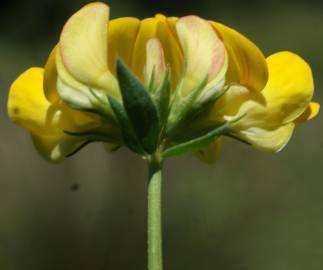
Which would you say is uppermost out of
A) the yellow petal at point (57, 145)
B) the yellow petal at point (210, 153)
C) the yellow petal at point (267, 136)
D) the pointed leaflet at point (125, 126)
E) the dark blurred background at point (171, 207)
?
the pointed leaflet at point (125, 126)

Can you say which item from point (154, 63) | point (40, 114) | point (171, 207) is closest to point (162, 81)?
point (154, 63)

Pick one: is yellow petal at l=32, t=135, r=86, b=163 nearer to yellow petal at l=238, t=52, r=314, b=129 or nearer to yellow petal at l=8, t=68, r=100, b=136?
yellow petal at l=8, t=68, r=100, b=136

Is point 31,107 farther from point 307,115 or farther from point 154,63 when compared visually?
point 307,115

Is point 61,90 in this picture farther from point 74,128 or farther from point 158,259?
point 158,259

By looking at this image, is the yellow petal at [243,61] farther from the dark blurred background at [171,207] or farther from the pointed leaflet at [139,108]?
the dark blurred background at [171,207]

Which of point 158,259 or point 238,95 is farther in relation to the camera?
point 238,95

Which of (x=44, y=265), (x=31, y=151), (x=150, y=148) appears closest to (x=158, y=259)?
(x=150, y=148)

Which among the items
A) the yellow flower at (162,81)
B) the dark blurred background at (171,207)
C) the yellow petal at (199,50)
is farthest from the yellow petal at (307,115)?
the dark blurred background at (171,207)

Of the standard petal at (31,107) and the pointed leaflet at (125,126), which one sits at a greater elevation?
the pointed leaflet at (125,126)
